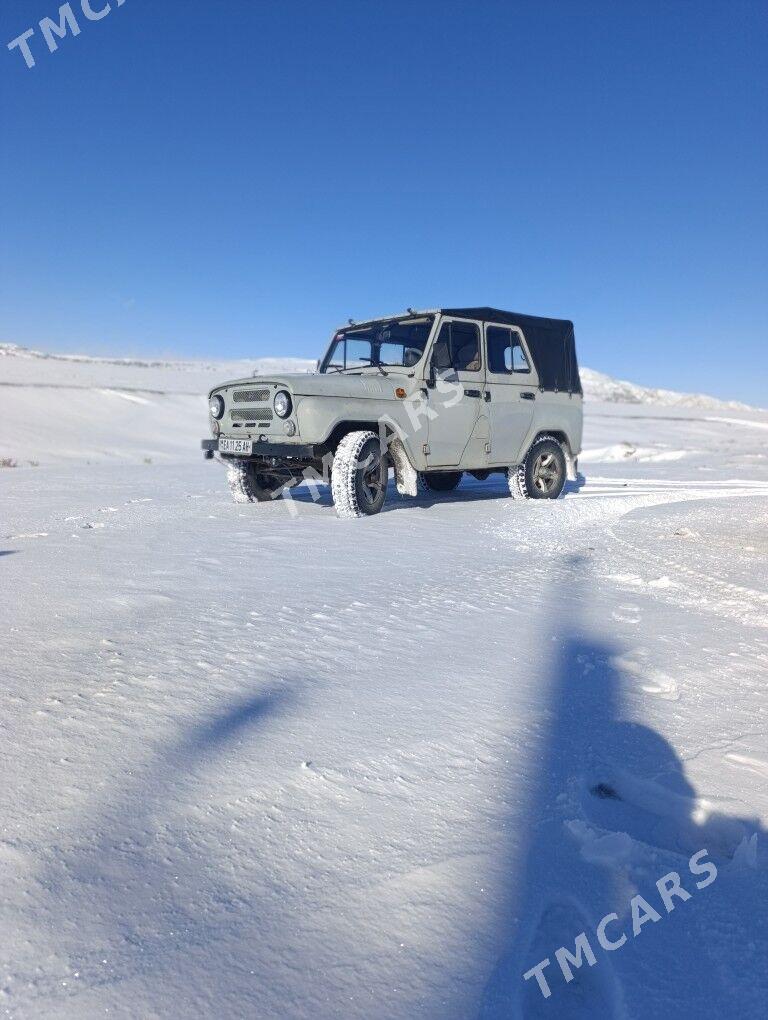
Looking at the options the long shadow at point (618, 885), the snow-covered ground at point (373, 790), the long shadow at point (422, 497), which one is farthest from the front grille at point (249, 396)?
the long shadow at point (618, 885)

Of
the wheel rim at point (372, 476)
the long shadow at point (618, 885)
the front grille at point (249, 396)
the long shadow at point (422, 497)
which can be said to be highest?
the front grille at point (249, 396)

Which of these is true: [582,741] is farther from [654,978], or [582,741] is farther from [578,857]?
[654,978]

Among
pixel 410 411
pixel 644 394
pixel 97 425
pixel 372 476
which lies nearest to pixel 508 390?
pixel 410 411

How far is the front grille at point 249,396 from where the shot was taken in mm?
5643

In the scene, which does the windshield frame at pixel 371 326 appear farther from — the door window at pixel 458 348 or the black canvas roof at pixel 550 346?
the black canvas roof at pixel 550 346

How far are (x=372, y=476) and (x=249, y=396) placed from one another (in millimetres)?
1309

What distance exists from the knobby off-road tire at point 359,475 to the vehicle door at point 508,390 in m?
1.61

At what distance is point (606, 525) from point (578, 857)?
15.0 feet

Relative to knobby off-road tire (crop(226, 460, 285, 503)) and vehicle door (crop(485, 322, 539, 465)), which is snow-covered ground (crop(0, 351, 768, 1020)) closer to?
knobby off-road tire (crop(226, 460, 285, 503))

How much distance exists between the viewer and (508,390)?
707cm

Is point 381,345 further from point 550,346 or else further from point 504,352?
point 550,346

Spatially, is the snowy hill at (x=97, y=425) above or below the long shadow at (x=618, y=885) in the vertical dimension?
above

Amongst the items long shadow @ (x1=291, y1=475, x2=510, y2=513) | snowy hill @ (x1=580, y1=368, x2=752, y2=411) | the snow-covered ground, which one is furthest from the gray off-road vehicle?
snowy hill @ (x1=580, y1=368, x2=752, y2=411)

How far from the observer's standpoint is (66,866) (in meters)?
1.20
